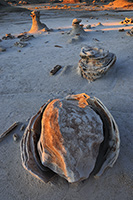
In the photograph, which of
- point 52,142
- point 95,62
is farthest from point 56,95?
point 52,142

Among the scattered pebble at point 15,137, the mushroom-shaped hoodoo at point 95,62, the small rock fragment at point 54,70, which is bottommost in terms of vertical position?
the scattered pebble at point 15,137

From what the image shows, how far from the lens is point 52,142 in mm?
1574

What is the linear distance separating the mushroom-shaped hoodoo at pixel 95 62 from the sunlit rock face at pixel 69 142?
2.50 meters

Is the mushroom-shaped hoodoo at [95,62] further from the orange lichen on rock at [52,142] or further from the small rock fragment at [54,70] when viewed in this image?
the orange lichen on rock at [52,142]

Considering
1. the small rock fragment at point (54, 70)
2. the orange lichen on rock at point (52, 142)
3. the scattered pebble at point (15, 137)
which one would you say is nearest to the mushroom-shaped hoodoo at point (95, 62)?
the small rock fragment at point (54, 70)

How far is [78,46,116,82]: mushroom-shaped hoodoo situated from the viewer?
3.99m

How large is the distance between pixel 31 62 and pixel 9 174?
4.40 m

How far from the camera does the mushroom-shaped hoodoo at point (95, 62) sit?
13.1 feet

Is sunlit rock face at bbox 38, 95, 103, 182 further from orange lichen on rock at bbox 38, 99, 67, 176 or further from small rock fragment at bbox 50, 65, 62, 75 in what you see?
small rock fragment at bbox 50, 65, 62, 75

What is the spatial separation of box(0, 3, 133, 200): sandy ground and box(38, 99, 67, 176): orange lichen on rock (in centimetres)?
45

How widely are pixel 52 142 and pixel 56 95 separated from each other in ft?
7.31

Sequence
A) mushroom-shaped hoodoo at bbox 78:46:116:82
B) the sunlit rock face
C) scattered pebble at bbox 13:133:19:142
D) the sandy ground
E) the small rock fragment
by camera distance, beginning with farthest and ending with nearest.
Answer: the small rock fragment, mushroom-shaped hoodoo at bbox 78:46:116:82, scattered pebble at bbox 13:133:19:142, the sandy ground, the sunlit rock face

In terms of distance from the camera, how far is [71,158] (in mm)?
1509

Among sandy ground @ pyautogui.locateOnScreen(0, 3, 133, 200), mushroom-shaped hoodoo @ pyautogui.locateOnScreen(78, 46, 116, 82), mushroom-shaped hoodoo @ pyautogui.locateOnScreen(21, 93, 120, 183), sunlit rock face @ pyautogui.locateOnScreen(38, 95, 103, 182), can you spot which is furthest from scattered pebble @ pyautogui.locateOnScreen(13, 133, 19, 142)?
mushroom-shaped hoodoo @ pyautogui.locateOnScreen(78, 46, 116, 82)
